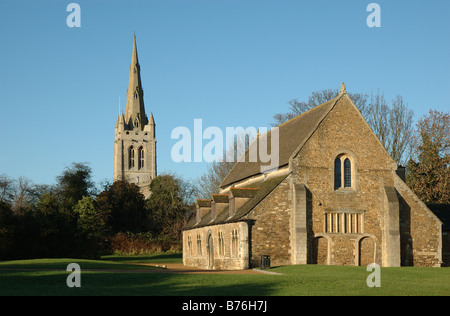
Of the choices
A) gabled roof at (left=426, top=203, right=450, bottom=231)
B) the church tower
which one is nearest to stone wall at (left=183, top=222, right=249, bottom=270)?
gabled roof at (left=426, top=203, right=450, bottom=231)

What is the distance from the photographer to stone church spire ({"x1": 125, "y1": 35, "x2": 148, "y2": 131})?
137 metres

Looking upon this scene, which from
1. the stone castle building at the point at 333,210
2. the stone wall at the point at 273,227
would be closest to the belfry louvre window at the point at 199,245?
the stone castle building at the point at 333,210

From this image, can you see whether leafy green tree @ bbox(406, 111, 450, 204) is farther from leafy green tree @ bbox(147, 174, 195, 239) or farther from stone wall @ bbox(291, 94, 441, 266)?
leafy green tree @ bbox(147, 174, 195, 239)

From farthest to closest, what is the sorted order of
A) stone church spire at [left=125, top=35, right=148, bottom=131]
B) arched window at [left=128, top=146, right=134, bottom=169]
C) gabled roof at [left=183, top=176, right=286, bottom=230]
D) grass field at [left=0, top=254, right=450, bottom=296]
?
stone church spire at [left=125, top=35, right=148, bottom=131] → arched window at [left=128, top=146, right=134, bottom=169] → gabled roof at [left=183, top=176, right=286, bottom=230] → grass field at [left=0, top=254, right=450, bottom=296]

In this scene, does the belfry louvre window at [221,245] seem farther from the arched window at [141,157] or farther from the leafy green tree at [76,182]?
the arched window at [141,157]

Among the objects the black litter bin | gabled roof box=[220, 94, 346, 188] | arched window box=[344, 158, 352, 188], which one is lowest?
the black litter bin

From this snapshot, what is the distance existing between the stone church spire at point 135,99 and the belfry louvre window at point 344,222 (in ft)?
338

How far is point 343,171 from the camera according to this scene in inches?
1540

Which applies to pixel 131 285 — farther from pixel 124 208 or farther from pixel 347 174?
pixel 124 208

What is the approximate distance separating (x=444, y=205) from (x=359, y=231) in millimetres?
12321

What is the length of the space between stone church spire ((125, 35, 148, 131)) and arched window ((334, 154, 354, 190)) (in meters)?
102

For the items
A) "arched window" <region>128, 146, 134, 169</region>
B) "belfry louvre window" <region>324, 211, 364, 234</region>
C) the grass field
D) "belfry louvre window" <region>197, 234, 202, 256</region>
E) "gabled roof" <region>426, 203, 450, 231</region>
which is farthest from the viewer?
"arched window" <region>128, 146, 134, 169</region>

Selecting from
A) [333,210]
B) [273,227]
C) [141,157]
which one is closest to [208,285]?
[273,227]

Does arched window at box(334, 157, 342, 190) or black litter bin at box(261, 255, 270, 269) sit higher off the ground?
arched window at box(334, 157, 342, 190)
